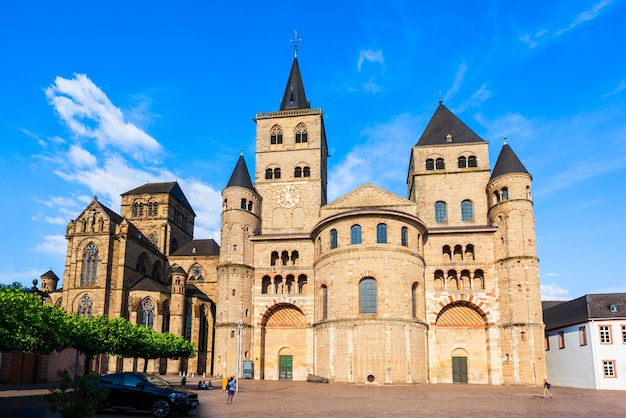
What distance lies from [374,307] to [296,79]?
33267mm

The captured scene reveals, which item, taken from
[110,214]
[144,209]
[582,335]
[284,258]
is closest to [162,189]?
[144,209]

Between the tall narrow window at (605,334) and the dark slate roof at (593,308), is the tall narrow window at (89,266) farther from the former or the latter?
the tall narrow window at (605,334)

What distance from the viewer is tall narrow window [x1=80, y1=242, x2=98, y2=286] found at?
56.3 metres

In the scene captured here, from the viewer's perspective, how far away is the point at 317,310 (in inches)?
1822

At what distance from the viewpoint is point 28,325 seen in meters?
25.4

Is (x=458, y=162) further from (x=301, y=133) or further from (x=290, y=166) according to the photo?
(x=290, y=166)

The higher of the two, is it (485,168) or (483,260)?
(485,168)

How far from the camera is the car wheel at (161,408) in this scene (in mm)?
18844

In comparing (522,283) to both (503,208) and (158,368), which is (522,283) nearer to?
(503,208)

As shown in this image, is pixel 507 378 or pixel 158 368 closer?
pixel 507 378

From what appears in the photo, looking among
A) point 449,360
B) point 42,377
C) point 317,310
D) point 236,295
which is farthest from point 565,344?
point 42,377

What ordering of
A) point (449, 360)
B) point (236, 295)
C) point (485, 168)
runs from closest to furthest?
point (449, 360) < point (236, 295) < point (485, 168)

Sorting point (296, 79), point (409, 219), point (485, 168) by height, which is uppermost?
point (296, 79)

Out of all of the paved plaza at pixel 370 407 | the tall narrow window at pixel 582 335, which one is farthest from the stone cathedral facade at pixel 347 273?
the paved plaza at pixel 370 407
